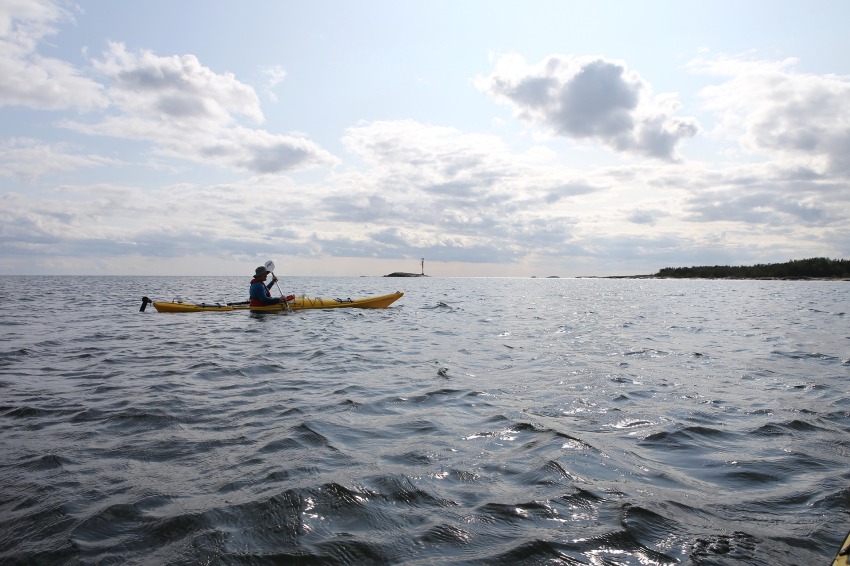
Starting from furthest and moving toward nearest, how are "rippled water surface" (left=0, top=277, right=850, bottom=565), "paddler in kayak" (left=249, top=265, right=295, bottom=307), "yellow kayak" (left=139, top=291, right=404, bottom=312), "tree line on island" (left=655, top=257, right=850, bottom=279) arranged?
"tree line on island" (left=655, top=257, right=850, bottom=279), "yellow kayak" (left=139, top=291, right=404, bottom=312), "paddler in kayak" (left=249, top=265, right=295, bottom=307), "rippled water surface" (left=0, top=277, right=850, bottom=565)

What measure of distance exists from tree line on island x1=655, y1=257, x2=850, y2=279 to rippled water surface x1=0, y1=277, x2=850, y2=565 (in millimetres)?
111242

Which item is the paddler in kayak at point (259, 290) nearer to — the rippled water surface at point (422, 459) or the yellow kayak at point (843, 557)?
the rippled water surface at point (422, 459)

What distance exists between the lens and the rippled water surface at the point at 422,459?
12.6 feet

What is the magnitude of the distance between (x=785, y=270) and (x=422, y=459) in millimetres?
128922

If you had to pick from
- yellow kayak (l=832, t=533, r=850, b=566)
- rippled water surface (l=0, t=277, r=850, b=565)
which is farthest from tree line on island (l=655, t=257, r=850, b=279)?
yellow kayak (l=832, t=533, r=850, b=566)

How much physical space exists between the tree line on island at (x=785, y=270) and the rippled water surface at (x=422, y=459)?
111242 millimetres

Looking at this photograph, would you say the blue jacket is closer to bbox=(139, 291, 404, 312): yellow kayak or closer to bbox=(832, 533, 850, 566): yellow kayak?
bbox=(139, 291, 404, 312): yellow kayak

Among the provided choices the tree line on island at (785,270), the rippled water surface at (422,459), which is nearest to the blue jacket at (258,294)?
the rippled water surface at (422,459)

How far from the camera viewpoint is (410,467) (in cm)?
539

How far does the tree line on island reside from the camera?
98.9 metres

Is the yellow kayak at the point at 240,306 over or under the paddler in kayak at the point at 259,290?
under

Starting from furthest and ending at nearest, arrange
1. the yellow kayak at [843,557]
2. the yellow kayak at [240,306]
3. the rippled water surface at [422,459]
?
the yellow kayak at [240,306], the rippled water surface at [422,459], the yellow kayak at [843,557]

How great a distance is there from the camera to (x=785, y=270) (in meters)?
108

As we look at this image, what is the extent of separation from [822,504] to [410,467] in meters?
3.88
